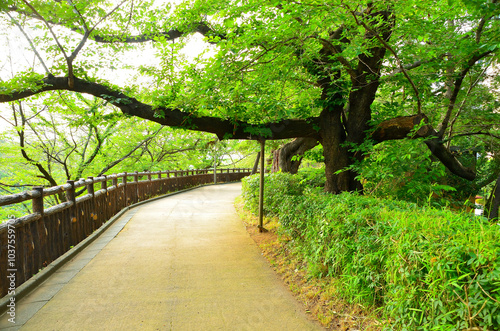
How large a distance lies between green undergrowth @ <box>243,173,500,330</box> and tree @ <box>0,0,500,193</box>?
2.33m

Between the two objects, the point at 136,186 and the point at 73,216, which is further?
the point at 136,186

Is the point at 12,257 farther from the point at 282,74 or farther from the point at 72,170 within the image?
the point at 72,170

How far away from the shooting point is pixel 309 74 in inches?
260

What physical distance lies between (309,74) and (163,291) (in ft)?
17.7

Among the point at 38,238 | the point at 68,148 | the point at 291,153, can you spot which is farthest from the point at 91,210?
the point at 68,148

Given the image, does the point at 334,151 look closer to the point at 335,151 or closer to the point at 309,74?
the point at 335,151

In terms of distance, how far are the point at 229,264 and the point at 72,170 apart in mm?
15176

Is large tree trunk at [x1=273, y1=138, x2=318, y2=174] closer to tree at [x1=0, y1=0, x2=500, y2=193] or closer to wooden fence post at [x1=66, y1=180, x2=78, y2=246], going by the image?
tree at [x1=0, y1=0, x2=500, y2=193]

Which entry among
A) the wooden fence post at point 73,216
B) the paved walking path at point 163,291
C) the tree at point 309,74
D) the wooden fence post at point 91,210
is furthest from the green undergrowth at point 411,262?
the wooden fence post at point 91,210

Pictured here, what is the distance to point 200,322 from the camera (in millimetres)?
3133

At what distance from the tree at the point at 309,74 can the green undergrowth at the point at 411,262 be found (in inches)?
91.7

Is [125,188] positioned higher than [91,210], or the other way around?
[125,188]

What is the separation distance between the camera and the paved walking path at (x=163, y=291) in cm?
312

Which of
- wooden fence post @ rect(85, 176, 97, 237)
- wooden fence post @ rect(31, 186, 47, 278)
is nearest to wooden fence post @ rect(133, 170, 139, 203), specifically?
wooden fence post @ rect(85, 176, 97, 237)
